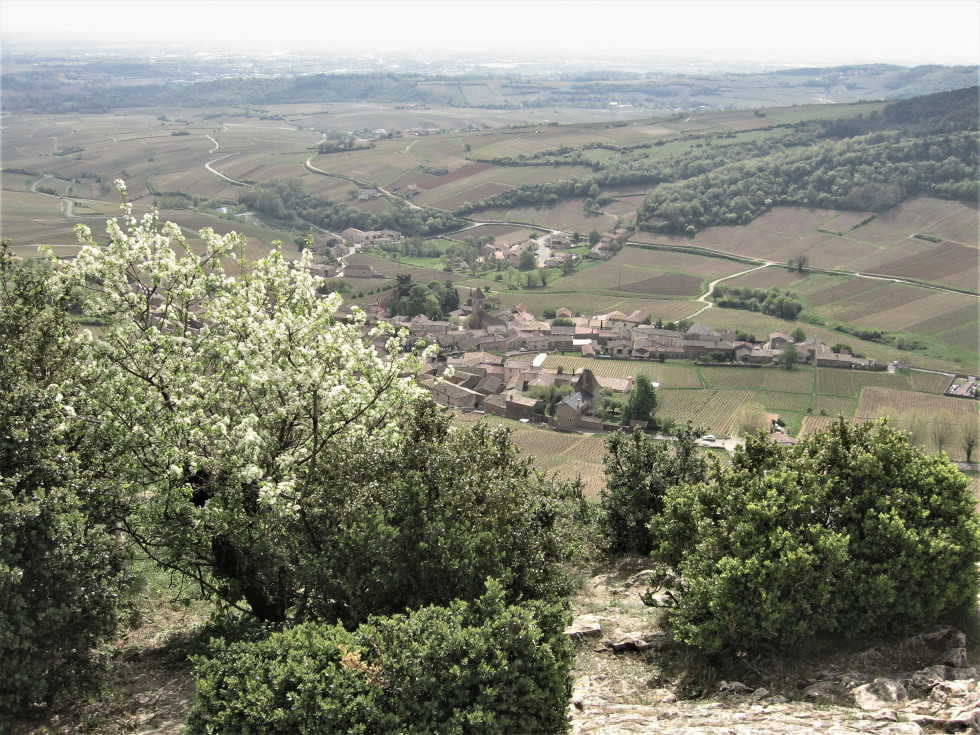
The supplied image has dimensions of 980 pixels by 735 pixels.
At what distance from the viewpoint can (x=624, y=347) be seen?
8238cm

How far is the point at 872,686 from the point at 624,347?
69.9m

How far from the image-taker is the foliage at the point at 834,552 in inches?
566

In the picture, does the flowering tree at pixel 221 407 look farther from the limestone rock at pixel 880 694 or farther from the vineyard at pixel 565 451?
the vineyard at pixel 565 451

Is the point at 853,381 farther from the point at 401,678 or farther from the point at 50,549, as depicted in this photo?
the point at 50,549

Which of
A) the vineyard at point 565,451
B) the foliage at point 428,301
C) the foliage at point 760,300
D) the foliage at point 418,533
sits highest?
the foliage at point 418,533

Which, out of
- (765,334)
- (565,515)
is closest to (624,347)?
(765,334)

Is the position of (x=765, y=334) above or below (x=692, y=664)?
below

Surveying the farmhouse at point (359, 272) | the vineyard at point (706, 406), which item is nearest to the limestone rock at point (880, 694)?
the vineyard at point (706, 406)

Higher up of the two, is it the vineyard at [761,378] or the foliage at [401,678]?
the foliage at [401,678]

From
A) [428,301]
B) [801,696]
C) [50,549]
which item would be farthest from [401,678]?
[428,301]

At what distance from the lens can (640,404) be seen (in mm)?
64000

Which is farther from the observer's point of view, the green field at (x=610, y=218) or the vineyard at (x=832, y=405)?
the green field at (x=610, y=218)

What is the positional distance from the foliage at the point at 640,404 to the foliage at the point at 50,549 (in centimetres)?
5386

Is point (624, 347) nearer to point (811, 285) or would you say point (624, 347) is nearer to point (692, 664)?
point (811, 285)
